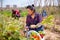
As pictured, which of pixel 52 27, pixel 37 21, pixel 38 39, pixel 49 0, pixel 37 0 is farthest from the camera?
pixel 49 0

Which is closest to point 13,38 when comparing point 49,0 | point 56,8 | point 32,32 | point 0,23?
point 0,23

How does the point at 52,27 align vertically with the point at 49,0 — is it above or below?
below

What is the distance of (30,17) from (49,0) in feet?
33.8

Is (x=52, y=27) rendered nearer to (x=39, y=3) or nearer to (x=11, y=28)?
(x=39, y=3)

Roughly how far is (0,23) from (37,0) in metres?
10.7

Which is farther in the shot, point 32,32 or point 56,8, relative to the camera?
point 56,8

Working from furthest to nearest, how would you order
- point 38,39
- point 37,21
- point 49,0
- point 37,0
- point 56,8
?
point 56,8 → point 49,0 → point 37,0 → point 37,21 → point 38,39

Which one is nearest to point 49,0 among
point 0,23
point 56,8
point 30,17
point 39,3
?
point 39,3

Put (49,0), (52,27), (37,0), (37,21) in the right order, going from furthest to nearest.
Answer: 1. (49,0)
2. (37,0)
3. (52,27)
4. (37,21)

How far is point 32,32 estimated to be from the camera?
4.23 meters

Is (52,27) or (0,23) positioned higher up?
(0,23)

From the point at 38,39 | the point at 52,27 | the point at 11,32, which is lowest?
the point at 52,27

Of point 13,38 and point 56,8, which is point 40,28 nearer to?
point 13,38

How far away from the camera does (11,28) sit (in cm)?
331
